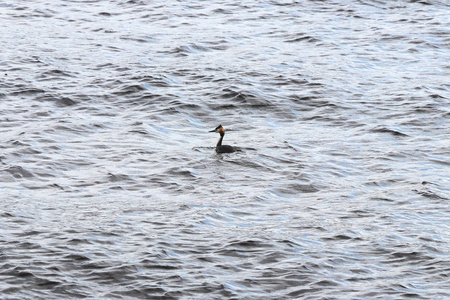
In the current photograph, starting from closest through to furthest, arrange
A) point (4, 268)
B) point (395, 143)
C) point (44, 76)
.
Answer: point (4, 268) < point (395, 143) < point (44, 76)

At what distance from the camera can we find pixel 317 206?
701 inches

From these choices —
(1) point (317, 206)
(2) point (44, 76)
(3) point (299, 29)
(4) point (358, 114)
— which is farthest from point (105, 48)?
(1) point (317, 206)

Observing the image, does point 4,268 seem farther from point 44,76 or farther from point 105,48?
point 105,48

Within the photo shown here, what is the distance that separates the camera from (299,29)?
109ft

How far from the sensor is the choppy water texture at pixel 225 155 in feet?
48.2

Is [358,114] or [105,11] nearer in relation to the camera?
[358,114]

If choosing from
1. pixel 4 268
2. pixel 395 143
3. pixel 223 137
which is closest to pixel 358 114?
pixel 395 143

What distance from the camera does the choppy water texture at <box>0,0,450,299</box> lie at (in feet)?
48.2

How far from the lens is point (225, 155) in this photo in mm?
21109

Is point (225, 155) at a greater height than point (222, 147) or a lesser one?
lesser

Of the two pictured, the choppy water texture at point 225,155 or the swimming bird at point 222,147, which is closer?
the choppy water texture at point 225,155

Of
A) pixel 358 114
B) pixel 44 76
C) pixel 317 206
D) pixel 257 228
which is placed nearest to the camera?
pixel 257 228

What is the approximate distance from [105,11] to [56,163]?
16364 millimetres

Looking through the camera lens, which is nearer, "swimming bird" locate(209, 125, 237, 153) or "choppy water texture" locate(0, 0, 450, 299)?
"choppy water texture" locate(0, 0, 450, 299)
